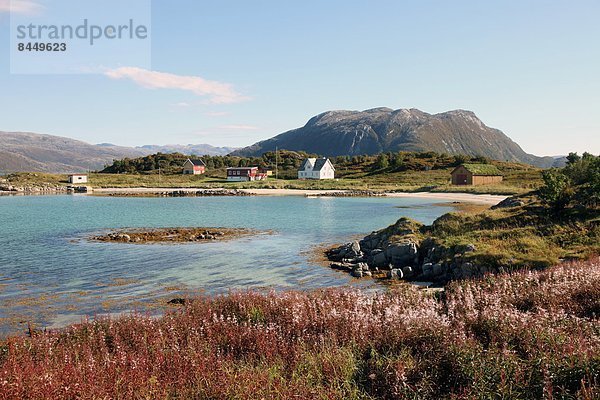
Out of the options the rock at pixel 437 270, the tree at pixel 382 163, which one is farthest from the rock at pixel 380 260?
the tree at pixel 382 163

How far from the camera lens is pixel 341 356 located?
8.54 metres

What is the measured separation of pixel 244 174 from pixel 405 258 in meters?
136

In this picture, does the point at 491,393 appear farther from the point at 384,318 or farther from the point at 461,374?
the point at 384,318

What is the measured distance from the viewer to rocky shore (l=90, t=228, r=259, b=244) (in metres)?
42.3

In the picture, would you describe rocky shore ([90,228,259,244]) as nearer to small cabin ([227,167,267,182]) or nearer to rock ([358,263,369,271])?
rock ([358,263,369,271])

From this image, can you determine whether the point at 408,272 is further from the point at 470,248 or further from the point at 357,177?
the point at 357,177

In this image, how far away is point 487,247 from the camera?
24453 mm

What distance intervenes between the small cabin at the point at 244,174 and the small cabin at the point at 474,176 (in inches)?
2758

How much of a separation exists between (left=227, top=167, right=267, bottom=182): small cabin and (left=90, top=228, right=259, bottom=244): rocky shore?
111m

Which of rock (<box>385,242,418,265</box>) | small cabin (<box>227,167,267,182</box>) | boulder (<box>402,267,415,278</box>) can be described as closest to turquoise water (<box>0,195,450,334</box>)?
boulder (<box>402,267,415,278</box>)

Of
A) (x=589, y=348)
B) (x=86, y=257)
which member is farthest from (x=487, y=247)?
(x=86, y=257)

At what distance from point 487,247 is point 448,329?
55.3 feet

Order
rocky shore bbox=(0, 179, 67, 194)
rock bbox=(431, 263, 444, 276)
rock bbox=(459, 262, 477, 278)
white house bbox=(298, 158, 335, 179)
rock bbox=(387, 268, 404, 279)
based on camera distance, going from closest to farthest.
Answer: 1. rock bbox=(459, 262, 477, 278)
2. rock bbox=(431, 263, 444, 276)
3. rock bbox=(387, 268, 404, 279)
4. rocky shore bbox=(0, 179, 67, 194)
5. white house bbox=(298, 158, 335, 179)

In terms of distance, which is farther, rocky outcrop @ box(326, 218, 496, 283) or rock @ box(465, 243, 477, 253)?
rock @ box(465, 243, 477, 253)
